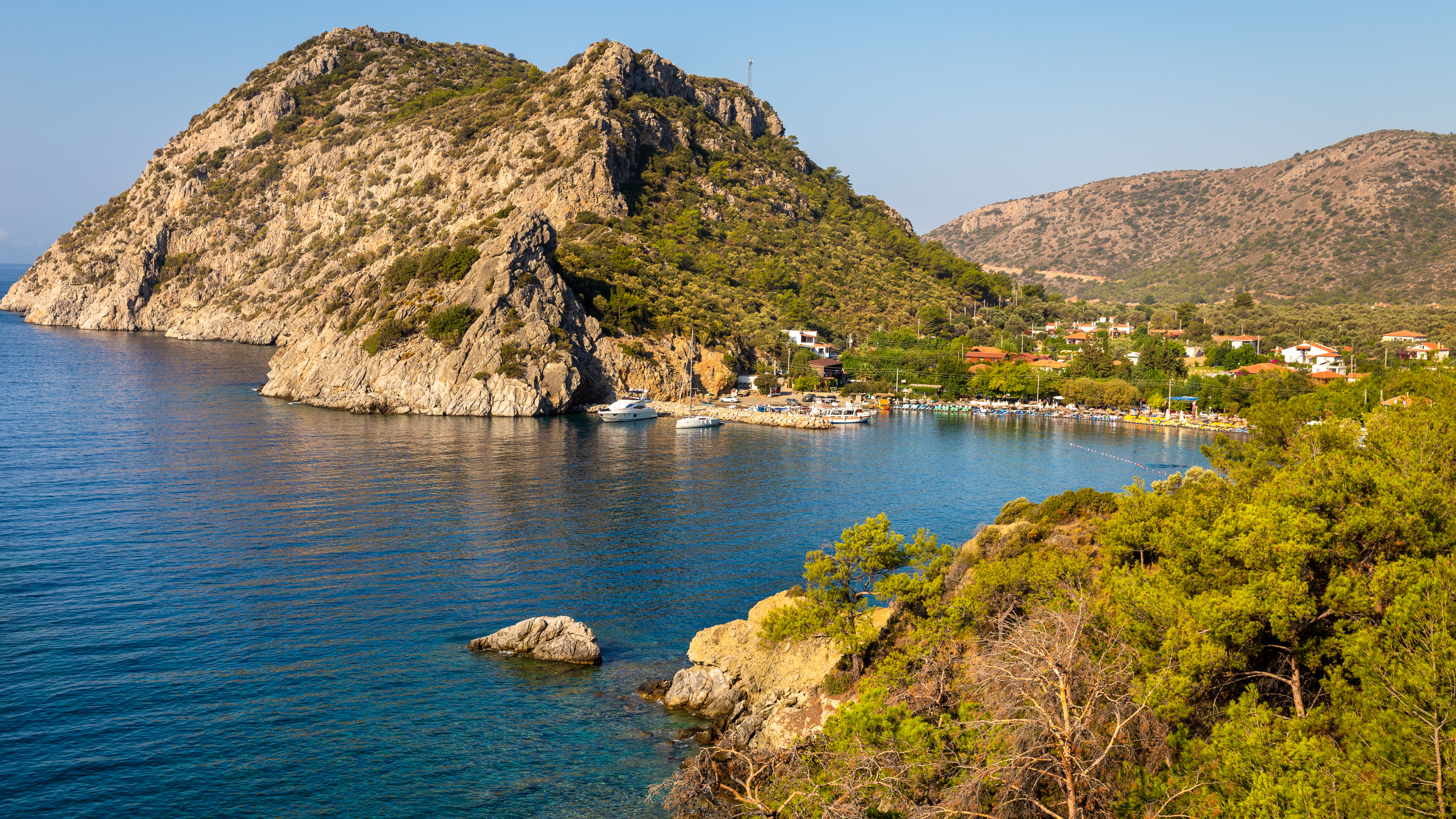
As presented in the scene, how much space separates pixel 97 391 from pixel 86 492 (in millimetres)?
47454

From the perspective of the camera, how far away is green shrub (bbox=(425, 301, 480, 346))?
281 ft

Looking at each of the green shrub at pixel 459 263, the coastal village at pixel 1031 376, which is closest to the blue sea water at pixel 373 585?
the green shrub at pixel 459 263

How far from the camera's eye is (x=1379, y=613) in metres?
15.3

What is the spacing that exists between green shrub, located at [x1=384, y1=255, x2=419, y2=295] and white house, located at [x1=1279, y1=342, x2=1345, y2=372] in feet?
389

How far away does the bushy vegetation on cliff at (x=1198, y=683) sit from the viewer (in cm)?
1240

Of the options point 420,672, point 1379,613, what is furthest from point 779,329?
point 1379,613

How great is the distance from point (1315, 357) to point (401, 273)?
126386 millimetres

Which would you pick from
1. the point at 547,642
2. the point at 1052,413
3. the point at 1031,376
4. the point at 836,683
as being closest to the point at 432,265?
the point at 547,642

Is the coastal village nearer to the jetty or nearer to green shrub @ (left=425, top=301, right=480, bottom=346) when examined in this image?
the jetty

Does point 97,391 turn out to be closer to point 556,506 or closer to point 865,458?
point 556,506

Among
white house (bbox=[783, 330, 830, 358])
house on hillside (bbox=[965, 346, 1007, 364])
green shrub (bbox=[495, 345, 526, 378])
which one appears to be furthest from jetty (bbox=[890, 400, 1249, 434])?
green shrub (bbox=[495, 345, 526, 378])

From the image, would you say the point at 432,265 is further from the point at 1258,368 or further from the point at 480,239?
the point at 1258,368

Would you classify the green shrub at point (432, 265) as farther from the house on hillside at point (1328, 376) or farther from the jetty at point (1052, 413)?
the house on hillside at point (1328, 376)

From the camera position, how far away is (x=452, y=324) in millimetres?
86375
